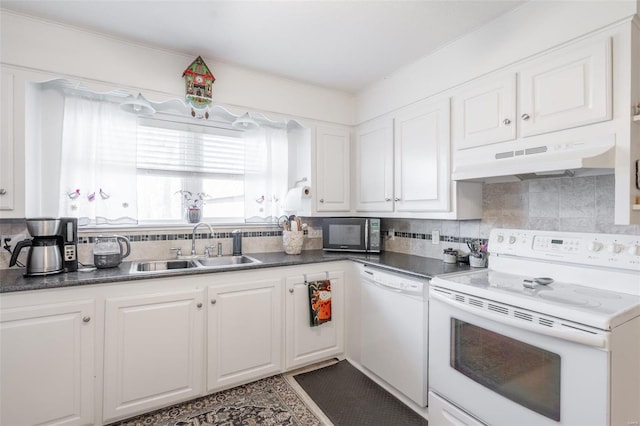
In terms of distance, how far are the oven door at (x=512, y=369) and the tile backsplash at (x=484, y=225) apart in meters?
0.76

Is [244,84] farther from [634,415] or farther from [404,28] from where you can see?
[634,415]

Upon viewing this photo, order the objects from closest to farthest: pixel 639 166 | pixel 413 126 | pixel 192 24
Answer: pixel 639 166, pixel 192 24, pixel 413 126

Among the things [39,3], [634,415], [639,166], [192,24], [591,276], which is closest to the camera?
[634,415]

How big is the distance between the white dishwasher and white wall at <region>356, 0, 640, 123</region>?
4.44 ft

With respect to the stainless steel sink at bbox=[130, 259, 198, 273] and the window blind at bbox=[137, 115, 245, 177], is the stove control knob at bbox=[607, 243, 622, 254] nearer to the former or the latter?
the stainless steel sink at bbox=[130, 259, 198, 273]

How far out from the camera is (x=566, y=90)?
4.96 feet

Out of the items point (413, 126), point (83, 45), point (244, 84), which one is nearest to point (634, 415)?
point (413, 126)

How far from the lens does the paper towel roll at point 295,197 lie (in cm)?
275

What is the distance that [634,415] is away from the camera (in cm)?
122

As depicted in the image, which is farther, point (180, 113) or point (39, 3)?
point (180, 113)

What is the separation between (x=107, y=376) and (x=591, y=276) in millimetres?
2592

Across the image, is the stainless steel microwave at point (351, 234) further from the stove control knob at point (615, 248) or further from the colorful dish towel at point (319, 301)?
the stove control knob at point (615, 248)

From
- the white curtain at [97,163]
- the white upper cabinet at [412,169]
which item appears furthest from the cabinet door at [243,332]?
the white upper cabinet at [412,169]

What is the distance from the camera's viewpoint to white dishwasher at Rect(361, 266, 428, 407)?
6.12ft
